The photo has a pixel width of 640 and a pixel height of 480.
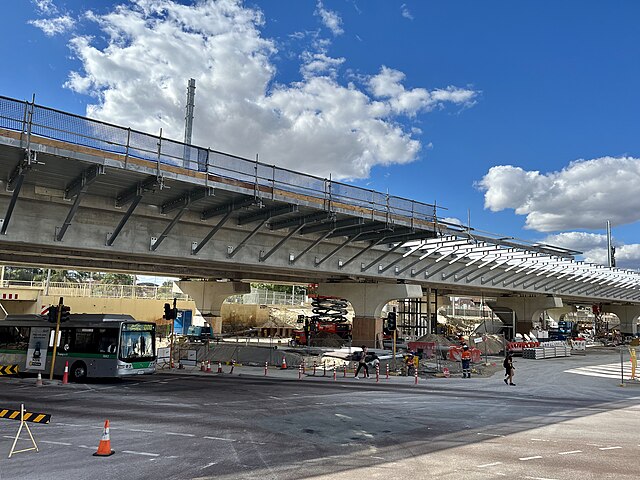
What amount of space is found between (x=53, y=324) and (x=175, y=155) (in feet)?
35.4

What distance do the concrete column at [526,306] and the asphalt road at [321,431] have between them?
120ft

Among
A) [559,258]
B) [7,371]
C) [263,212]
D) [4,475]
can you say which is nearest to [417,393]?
[263,212]

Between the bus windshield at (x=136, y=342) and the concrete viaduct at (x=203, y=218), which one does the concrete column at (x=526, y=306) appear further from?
the bus windshield at (x=136, y=342)

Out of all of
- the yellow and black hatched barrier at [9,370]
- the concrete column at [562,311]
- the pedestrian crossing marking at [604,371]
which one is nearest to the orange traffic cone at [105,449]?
the yellow and black hatched barrier at [9,370]

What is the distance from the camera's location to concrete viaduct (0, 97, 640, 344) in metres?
18.1

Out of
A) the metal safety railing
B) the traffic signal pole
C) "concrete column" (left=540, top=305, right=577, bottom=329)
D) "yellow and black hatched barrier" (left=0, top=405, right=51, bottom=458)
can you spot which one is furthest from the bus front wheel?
"concrete column" (left=540, top=305, right=577, bottom=329)

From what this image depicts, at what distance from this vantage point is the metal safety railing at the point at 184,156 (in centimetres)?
1714

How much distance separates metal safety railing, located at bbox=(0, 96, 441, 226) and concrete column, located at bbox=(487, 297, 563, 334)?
35.6 metres

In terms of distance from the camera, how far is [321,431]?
12930 mm

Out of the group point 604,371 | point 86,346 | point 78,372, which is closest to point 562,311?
point 604,371

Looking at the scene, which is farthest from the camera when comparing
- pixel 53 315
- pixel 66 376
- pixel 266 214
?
pixel 266 214

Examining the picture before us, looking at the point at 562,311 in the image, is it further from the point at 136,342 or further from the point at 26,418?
the point at 26,418

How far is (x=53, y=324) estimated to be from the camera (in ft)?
80.9

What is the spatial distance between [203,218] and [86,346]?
305 inches
